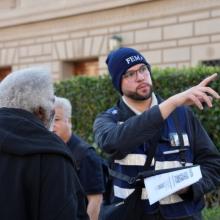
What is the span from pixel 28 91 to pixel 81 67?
1487cm

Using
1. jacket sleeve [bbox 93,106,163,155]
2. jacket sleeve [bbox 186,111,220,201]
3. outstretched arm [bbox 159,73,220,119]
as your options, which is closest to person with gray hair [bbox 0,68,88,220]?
jacket sleeve [bbox 93,106,163,155]

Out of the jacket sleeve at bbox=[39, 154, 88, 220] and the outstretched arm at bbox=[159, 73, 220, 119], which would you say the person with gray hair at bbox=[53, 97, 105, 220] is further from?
the jacket sleeve at bbox=[39, 154, 88, 220]

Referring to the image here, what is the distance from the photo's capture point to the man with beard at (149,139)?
2.86m

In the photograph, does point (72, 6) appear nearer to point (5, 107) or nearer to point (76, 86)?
point (76, 86)

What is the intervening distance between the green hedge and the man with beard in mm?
4195

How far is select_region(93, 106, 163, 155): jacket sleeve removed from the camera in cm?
282

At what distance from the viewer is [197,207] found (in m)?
3.04

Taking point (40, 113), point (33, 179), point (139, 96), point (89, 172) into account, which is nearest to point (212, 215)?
point (89, 172)

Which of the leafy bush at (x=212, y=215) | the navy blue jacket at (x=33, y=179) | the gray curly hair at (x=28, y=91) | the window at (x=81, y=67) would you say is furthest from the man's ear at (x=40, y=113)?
the window at (x=81, y=67)

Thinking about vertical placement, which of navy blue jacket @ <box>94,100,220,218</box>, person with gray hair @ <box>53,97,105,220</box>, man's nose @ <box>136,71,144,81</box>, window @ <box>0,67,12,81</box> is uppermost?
window @ <box>0,67,12,81</box>

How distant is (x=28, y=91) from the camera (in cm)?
257

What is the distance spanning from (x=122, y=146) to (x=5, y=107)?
2.14ft

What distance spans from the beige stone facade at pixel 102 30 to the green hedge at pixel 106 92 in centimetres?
474

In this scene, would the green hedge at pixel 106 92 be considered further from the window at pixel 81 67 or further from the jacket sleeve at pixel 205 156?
the window at pixel 81 67
